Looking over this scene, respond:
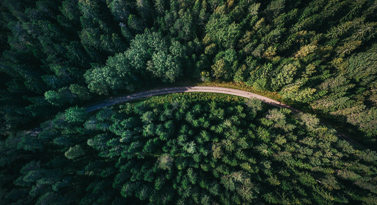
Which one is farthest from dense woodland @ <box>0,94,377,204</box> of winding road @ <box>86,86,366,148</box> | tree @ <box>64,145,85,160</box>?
winding road @ <box>86,86,366,148</box>

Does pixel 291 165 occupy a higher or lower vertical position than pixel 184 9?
lower

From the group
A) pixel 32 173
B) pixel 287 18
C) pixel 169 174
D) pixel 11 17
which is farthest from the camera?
pixel 11 17

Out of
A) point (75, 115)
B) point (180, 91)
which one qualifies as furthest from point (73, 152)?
point (180, 91)

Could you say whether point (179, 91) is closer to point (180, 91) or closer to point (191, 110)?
point (180, 91)

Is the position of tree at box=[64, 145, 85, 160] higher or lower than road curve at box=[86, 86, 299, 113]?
lower

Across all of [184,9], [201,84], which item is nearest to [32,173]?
[201,84]

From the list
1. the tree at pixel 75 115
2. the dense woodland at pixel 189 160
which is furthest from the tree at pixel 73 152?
the tree at pixel 75 115

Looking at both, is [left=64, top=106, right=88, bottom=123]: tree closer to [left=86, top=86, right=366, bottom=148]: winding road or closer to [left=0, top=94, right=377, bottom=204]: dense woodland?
[left=0, top=94, right=377, bottom=204]: dense woodland

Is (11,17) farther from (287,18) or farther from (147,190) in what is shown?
(287,18)
